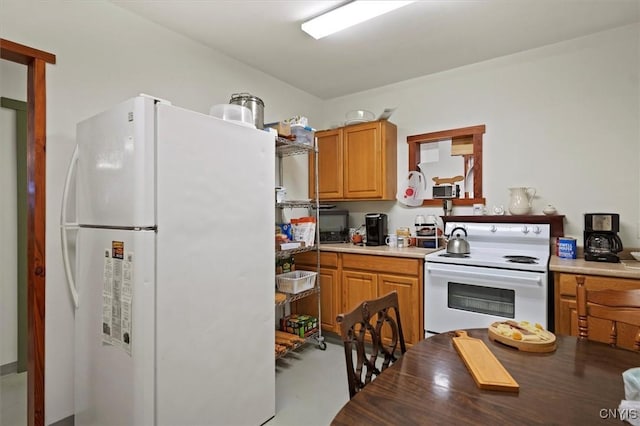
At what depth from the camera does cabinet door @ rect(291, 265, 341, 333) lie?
3.15 meters

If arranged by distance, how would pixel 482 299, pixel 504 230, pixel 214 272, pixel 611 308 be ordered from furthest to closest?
pixel 504 230 → pixel 482 299 → pixel 214 272 → pixel 611 308

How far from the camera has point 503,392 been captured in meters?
0.96

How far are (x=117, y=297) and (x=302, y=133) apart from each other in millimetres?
1950

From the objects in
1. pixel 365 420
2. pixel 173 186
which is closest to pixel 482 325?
pixel 365 420

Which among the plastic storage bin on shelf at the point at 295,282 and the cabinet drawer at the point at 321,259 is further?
the cabinet drawer at the point at 321,259

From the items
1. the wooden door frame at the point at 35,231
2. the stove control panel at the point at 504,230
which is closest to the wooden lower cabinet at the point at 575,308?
the stove control panel at the point at 504,230

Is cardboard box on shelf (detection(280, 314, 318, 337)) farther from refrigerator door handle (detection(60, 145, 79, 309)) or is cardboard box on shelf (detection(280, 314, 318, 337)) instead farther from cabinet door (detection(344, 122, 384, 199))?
refrigerator door handle (detection(60, 145, 79, 309))

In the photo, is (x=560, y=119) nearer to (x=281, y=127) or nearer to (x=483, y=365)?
(x=281, y=127)

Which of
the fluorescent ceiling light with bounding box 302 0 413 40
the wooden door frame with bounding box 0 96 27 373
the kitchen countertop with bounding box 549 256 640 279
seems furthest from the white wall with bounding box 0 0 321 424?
the kitchen countertop with bounding box 549 256 640 279

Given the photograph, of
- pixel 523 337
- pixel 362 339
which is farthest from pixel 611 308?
pixel 362 339

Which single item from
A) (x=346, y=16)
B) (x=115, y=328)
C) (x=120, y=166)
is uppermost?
(x=346, y=16)

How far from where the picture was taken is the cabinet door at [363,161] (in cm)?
331
